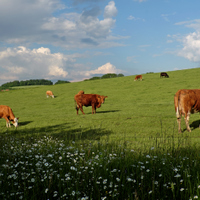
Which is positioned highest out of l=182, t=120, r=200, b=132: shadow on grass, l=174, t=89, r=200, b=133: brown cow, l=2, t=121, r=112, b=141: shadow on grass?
l=174, t=89, r=200, b=133: brown cow

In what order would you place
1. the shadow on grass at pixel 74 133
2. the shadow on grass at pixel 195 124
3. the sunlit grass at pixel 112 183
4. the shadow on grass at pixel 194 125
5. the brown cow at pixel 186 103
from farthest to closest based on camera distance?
the shadow on grass at pixel 195 124
the shadow on grass at pixel 194 125
the brown cow at pixel 186 103
the shadow on grass at pixel 74 133
the sunlit grass at pixel 112 183

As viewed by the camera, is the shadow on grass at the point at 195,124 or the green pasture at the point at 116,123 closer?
the green pasture at the point at 116,123

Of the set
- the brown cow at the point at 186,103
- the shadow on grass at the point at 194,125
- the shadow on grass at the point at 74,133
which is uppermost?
the brown cow at the point at 186,103

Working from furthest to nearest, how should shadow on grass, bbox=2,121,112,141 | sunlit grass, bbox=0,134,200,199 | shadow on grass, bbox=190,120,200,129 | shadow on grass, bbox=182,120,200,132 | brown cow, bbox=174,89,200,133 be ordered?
shadow on grass, bbox=190,120,200,129, shadow on grass, bbox=182,120,200,132, brown cow, bbox=174,89,200,133, shadow on grass, bbox=2,121,112,141, sunlit grass, bbox=0,134,200,199

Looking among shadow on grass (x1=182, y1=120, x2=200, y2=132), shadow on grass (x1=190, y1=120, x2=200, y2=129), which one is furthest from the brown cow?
shadow on grass (x1=190, y1=120, x2=200, y2=129)

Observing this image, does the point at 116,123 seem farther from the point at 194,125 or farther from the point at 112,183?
the point at 112,183

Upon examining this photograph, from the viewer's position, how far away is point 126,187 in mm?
4383

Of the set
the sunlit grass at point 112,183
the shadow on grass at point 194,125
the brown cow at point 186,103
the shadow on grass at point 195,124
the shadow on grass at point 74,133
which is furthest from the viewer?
the shadow on grass at point 195,124

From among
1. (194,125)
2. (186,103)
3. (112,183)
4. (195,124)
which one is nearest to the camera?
(112,183)

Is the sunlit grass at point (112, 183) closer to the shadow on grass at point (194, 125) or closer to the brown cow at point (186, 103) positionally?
the brown cow at point (186, 103)

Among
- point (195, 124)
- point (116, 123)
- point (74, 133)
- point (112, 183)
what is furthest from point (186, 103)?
point (112, 183)

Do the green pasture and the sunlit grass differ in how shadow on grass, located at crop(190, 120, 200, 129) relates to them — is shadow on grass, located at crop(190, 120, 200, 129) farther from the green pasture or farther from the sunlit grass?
the sunlit grass

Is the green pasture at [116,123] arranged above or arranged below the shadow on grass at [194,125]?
above

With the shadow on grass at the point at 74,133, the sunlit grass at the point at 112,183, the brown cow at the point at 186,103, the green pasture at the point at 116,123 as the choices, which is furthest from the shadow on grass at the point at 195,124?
the sunlit grass at the point at 112,183
